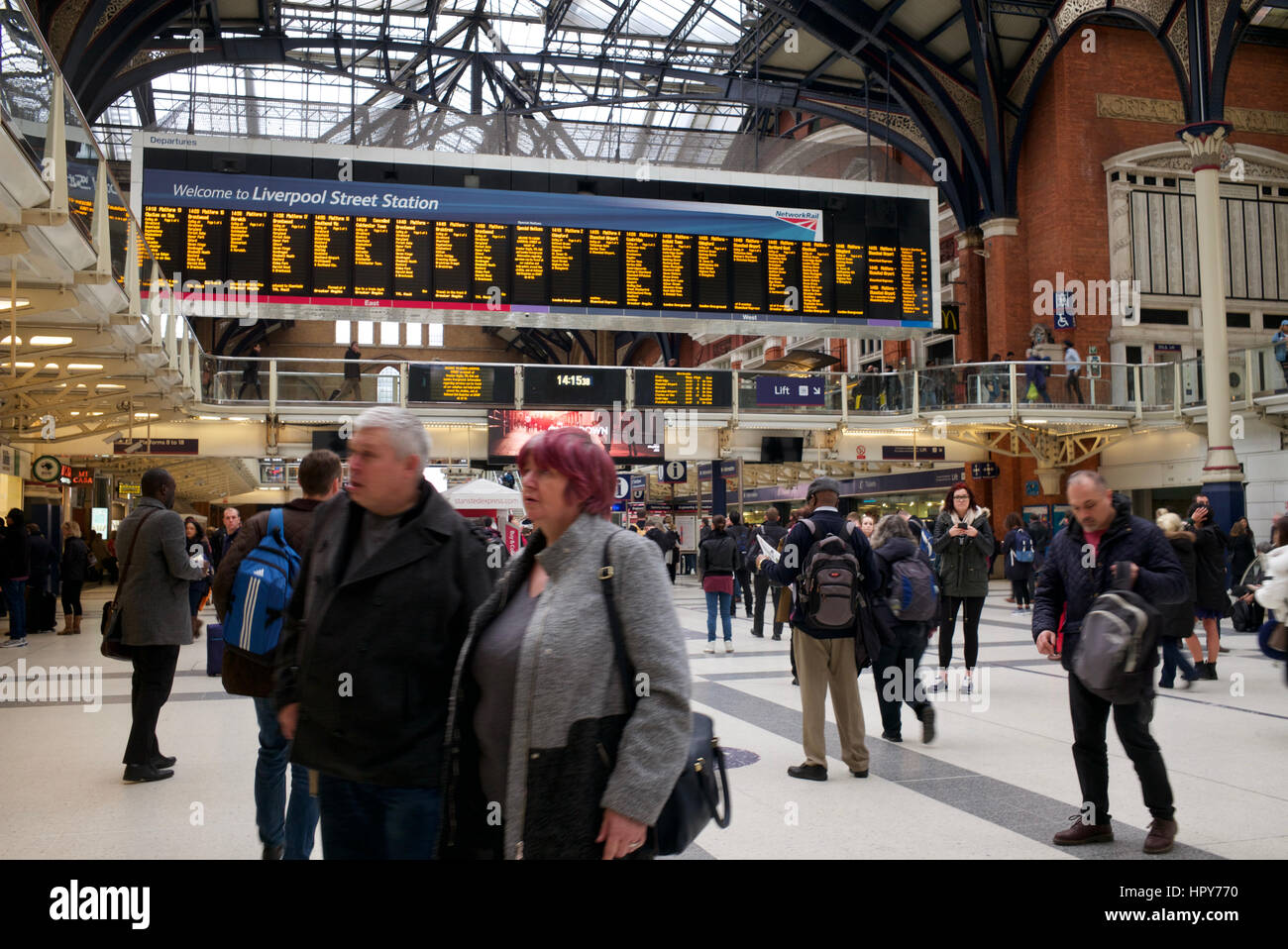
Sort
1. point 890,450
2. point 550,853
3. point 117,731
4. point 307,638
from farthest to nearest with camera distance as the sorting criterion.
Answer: point 890,450, point 117,731, point 307,638, point 550,853

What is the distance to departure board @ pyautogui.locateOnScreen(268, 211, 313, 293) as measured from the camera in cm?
1883

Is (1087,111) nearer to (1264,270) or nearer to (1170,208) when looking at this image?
(1170,208)

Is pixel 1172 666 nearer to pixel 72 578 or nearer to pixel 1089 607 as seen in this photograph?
pixel 1089 607

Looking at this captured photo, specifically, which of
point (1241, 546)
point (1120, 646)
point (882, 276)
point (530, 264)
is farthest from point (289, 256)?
point (1120, 646)

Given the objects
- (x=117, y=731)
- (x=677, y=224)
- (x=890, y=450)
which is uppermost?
(x=677, y=224)

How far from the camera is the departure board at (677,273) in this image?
20500mm

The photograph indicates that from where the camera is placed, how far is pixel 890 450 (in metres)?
23.9

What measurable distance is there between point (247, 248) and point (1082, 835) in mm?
17627

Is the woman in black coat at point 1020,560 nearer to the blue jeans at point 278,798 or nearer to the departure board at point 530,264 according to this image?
the departure board at point 530,264

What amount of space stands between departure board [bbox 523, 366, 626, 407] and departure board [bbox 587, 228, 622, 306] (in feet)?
4.60

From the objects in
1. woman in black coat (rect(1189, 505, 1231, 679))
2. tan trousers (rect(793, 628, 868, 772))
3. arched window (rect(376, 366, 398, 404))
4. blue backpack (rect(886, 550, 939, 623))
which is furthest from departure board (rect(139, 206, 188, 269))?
woman in black coat (rect(1189, 505, 1231, 679))

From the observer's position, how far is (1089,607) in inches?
194

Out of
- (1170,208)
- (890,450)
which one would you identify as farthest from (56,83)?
(1170,208)
